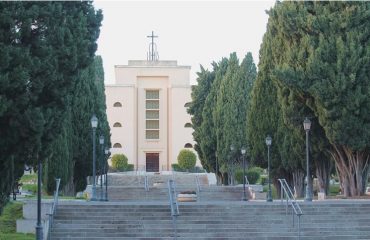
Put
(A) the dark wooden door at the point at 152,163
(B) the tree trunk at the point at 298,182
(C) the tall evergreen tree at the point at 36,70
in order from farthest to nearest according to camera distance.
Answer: (A) the dark wooden door at the point at 152,163 → (B) the tree trunk at the point at 298,182 → (C) the tall evergreen tree at the point at 36,70

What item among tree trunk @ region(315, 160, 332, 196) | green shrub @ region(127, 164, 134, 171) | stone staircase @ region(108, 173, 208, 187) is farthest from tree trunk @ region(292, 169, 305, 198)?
green shrub @ region(127, 164, 134, 171)

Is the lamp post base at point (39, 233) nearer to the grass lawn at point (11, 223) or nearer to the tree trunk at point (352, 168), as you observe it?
the grass lawn at point (11, 223)

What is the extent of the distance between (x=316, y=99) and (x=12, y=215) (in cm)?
1175

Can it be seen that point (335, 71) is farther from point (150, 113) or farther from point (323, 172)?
point (150, 113)

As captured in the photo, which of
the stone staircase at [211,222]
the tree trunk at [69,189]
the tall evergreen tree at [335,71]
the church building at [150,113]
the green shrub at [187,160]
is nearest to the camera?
the stone staircase at [211,222]

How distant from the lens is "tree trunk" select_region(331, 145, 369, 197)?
27.0 meters

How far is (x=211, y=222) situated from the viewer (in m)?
20.1

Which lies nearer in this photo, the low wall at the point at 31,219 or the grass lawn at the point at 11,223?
the grass lawn at the point at 11,223

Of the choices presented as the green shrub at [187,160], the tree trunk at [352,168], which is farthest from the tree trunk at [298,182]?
the green shrub at [187,160]

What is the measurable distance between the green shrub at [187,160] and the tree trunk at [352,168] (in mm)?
35376

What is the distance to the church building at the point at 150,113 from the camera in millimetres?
66312

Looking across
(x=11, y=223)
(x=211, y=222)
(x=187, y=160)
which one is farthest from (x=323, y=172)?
(x=187, y=160)

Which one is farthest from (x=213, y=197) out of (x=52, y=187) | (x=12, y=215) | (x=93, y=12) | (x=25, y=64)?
(x=25, y=64)

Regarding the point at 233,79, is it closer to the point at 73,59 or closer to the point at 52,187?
the point at 52,187
